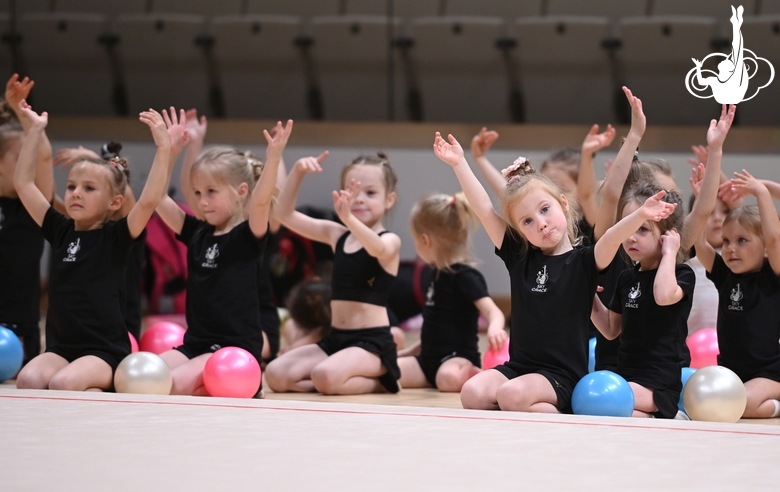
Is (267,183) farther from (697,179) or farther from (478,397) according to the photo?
(697,179)

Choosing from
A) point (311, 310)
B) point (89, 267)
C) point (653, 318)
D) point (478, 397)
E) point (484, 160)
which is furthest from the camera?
point (311, 310)

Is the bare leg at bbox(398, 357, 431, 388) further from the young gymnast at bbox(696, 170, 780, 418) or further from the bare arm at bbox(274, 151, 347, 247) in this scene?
the young gymnast at bbox(696, 170, 780, 418)

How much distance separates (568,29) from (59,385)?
5625 mm

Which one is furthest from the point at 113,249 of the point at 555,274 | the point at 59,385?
the point at 555,274

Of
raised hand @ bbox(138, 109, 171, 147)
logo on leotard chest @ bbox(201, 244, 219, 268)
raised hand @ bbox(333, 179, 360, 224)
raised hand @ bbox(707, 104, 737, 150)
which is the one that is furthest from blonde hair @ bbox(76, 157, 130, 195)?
raised hand @ bbox(707, 104, 737, 150)

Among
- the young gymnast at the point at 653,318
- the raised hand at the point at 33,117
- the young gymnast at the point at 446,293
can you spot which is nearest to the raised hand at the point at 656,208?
the young gymnast at the point at 653,318

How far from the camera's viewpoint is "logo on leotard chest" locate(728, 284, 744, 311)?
3.69 metres

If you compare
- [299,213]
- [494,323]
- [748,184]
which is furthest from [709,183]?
[299,213]

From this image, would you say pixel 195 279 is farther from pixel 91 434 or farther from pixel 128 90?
pixel 128 90

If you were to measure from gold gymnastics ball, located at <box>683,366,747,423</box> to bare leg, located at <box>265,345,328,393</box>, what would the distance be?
1820 millimetres

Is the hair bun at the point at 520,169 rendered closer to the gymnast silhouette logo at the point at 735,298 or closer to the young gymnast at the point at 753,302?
the young gymnast at the point at 753,302

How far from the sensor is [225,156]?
4.01 metres

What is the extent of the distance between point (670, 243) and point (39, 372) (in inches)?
100

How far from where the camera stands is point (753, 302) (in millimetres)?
3660
